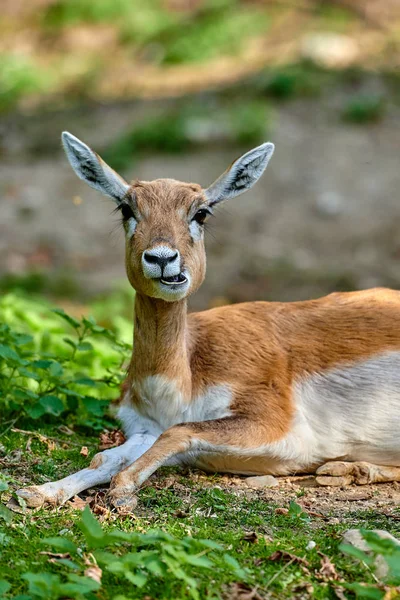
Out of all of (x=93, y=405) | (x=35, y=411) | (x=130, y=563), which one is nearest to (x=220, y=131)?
(x=93, y=405)

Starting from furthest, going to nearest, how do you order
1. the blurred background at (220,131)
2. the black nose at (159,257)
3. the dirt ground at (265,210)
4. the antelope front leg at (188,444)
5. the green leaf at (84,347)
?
1. the blurred background at (220,131)
2. the dirt ground at (265,210)
3. the green leaf at (84,347)
4. the black nose at (159,257)
5. the antelope front leg at (188,444)

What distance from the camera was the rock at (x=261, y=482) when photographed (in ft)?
19.4

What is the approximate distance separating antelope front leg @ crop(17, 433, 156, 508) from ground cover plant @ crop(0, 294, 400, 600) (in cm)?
8

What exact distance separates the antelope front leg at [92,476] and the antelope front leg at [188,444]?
27 cm

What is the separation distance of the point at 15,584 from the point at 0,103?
49.4 ft

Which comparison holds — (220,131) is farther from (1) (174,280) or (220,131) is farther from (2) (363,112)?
(1) (174,280)

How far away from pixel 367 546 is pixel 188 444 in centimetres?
156

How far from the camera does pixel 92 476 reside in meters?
5.76

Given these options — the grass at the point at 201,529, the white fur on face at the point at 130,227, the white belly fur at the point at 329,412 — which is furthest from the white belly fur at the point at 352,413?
the white fur on face at the point at 130,227

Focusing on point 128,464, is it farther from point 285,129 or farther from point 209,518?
point 285,129

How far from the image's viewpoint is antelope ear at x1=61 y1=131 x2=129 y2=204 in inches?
249

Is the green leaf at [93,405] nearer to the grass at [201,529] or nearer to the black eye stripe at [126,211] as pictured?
the grass at [201,529]

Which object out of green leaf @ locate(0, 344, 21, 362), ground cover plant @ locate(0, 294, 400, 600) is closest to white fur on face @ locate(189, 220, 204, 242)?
ground cover plant @ locate(0, 294, 400, 600)

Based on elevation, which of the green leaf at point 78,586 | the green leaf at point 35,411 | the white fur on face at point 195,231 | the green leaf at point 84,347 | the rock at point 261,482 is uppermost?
the white fur on face at point 195,231
